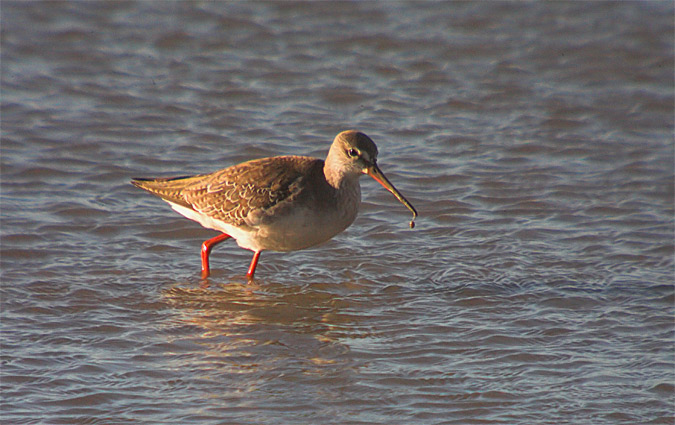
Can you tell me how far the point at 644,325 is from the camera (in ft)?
24.7

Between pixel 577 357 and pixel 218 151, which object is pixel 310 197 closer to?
pixel 577 357

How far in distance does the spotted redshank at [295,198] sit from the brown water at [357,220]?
50 cm

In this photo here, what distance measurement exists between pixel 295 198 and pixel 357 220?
1893mm

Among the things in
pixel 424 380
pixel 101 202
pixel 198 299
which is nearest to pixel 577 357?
pixel 424 380

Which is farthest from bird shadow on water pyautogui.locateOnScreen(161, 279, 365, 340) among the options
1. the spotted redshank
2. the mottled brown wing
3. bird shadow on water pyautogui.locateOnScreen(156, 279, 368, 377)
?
the mottled brown wing

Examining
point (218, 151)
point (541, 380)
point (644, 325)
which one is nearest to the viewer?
point (541, 380)

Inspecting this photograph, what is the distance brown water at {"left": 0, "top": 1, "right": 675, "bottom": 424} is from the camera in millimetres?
6547

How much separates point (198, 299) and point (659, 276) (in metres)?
4.02

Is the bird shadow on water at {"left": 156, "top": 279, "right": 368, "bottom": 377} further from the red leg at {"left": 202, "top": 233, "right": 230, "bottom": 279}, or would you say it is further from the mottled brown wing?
the mottled brown wing

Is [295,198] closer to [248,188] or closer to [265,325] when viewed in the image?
[248,188]

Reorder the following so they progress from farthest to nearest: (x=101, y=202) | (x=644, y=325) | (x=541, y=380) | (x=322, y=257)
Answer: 1. (x=101, y=202)
2. (x=322, y=257)
3. (x=644, y=325)
4. (x=541, y=380)

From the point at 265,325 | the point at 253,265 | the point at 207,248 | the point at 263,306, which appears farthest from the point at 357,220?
the point at 265,325

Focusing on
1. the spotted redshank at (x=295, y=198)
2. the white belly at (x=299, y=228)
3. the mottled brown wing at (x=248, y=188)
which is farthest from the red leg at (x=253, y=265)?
the mottled brown wing at (x=248, y=188)

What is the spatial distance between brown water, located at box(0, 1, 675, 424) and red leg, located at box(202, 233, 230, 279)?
198mm
